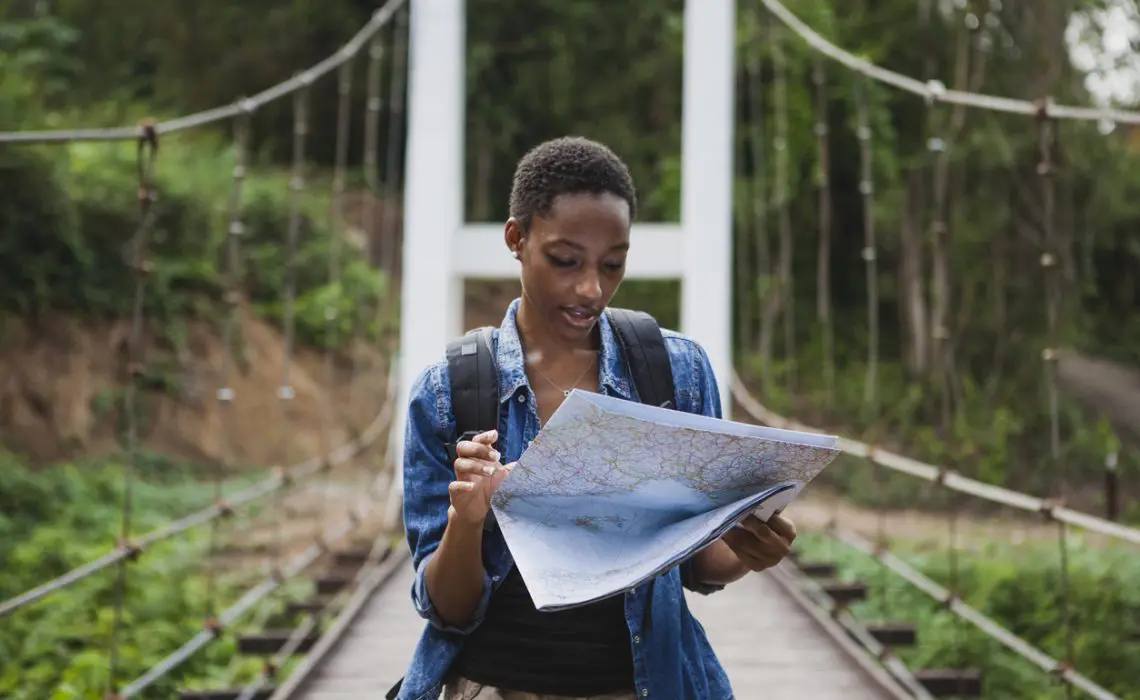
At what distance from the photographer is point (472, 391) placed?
0.95 meters

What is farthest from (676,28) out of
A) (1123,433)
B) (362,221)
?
(1123,433)

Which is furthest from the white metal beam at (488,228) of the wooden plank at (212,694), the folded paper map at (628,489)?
the folded paper map at (628,489)

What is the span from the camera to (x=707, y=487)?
0.89 meters

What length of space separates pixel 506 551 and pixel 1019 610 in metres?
3.78

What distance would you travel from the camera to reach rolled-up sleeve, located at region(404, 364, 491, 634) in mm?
939

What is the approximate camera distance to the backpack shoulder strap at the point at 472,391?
946mm

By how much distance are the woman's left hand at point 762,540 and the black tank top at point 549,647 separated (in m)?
0.09

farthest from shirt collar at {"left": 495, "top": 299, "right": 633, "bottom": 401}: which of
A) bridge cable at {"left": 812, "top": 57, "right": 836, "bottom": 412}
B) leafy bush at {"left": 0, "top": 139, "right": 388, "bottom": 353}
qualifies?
leafy bush at {"left": 0, "top": 139, "right": 388, "bottom": 353}

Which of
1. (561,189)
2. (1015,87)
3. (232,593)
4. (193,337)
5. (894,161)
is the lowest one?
(232,593)

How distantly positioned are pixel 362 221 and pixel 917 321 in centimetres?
416

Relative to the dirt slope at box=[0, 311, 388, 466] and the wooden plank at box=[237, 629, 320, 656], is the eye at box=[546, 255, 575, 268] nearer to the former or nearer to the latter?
the wooden plank at box=[237, 629, 320, 656]

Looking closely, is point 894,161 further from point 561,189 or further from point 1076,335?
point 561,189

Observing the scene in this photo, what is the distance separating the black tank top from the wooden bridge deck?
4.67 feet

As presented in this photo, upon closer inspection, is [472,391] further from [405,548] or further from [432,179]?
[432,179]
